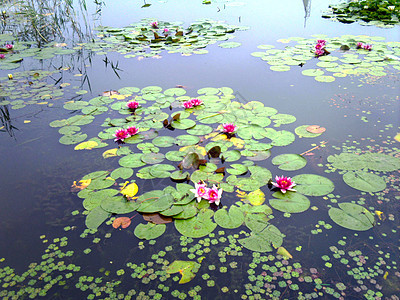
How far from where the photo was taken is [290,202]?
2.10m


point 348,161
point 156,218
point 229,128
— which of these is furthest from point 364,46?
point 156,218

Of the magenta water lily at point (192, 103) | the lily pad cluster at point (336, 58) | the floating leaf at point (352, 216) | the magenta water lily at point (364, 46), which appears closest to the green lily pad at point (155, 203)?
the floating leaf at point (352, 216)

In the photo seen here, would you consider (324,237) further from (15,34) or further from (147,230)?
(15,34)

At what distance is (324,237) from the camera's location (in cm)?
186

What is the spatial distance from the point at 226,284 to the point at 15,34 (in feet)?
21.0

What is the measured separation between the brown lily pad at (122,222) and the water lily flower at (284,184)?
39.8 inches

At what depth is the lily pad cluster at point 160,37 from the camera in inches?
203

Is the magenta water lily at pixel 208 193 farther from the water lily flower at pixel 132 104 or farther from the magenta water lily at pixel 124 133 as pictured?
the water lily flower at pixel 132 104

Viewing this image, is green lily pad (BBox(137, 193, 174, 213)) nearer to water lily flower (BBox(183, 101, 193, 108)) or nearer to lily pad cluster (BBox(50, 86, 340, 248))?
lily pad cluster (BBox(50, 86, 340, 248))

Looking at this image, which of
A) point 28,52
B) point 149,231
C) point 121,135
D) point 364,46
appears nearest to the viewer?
point 149,231

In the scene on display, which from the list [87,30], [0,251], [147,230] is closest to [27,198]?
[0,251]

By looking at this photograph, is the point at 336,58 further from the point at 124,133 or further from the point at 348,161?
the point at 124,133

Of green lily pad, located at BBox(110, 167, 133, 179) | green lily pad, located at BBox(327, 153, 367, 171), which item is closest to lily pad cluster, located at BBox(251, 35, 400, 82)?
green lily pad, located at BBox(327, 153, 367, 171)

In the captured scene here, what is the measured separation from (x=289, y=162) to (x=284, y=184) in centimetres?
34
